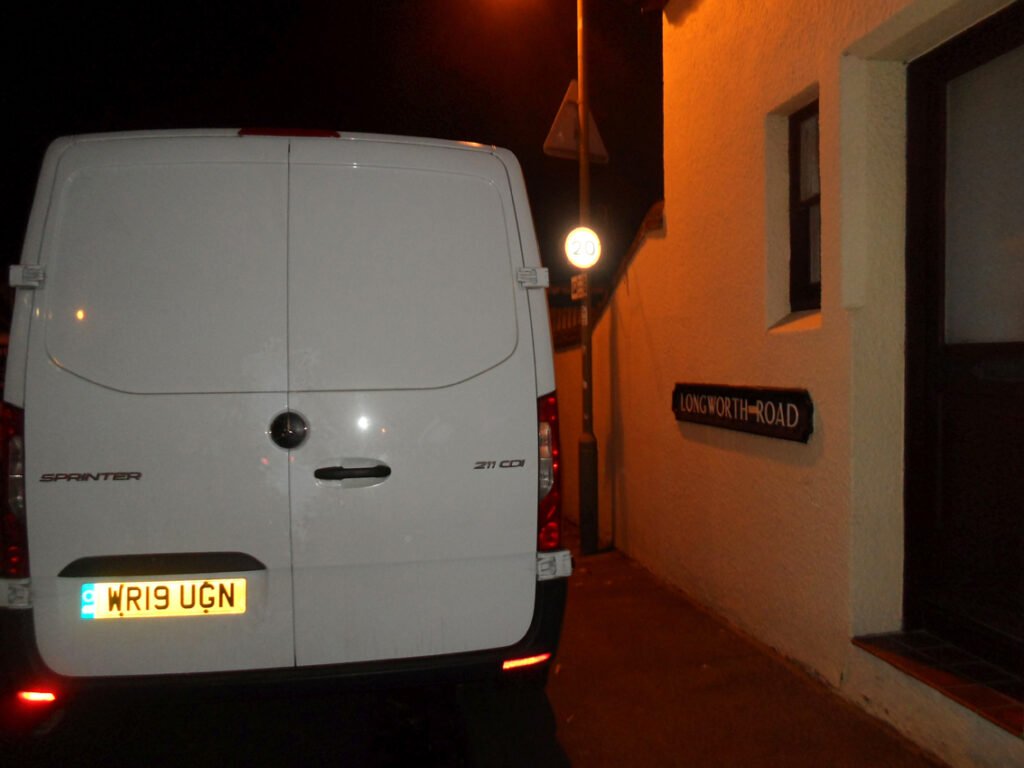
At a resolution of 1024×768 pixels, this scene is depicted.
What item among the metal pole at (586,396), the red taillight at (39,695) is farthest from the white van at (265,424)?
the metal pole at (586,396)

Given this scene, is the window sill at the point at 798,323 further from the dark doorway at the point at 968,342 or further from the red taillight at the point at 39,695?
the red taillight at the point at 39,695

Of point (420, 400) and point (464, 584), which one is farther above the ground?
point (420, 400)

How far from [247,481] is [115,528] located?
43 centimetres

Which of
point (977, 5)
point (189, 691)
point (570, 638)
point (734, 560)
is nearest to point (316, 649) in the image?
point (189, 691)

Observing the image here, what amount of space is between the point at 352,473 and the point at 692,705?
6.86 ft

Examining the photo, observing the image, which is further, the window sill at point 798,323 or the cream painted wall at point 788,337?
the window sill at point 798,323

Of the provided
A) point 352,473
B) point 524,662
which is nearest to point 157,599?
point 352,473

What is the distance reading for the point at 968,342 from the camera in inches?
140

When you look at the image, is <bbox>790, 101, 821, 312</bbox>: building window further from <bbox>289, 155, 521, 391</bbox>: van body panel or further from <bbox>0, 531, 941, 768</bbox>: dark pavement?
<bbox>289, 155, 521, 391</bbox>: van body panel

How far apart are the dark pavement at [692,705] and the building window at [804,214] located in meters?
1.93

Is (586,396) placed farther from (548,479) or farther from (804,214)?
(548,479)

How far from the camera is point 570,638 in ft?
16.0

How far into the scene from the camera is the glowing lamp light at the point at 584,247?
722cm

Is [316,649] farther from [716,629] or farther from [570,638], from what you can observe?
[716,629]
